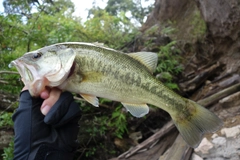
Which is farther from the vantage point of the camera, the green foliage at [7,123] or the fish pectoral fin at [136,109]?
the green foliage at [7,123]

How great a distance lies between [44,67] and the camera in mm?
1645

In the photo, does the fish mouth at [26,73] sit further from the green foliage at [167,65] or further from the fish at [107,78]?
the green foliage at [167,65]

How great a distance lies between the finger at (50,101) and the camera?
1820mm

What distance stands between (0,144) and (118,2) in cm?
1959

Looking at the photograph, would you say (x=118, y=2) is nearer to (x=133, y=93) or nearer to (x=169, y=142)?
(x=169, y=142)

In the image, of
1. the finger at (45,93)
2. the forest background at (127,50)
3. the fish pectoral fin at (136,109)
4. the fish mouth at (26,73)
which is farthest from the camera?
the forest background at (127,50)

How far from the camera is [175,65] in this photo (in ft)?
17.7

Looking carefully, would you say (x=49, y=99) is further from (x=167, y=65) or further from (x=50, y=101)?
(x=167, y=65)

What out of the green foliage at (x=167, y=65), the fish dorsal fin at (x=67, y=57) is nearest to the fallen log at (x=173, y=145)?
the green foliage at (x=167, y=65)

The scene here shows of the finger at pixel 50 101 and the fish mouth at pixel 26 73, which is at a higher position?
the fish mouth at pixel 26 73

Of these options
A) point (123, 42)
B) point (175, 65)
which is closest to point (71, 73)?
point (175, 65)

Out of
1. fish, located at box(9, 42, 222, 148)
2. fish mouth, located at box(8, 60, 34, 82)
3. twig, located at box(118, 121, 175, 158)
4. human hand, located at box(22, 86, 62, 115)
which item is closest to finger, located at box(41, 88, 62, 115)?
human hand, located at box(22, 86, 62, 115)

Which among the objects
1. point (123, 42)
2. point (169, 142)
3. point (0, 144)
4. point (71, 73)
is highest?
point (123, 42)

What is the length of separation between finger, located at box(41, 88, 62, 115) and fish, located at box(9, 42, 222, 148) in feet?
0.42
